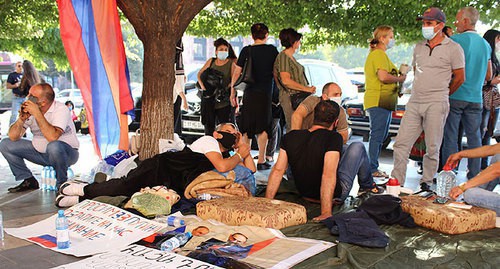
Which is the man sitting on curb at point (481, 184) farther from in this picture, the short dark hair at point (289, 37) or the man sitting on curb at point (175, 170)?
the short dark hair at point (289, 37)

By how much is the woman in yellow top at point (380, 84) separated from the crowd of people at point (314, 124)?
0.04ft

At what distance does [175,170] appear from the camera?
6137 millimetres

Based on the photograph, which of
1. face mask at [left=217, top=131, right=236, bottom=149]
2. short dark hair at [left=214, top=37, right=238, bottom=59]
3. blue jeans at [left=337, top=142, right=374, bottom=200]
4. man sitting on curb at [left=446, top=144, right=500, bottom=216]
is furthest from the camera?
short dark hair at [left=214, top=37, right=238, bottom=59]

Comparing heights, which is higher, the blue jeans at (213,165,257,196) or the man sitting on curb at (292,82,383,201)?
the man sitting on curb at (292,82,383,201)

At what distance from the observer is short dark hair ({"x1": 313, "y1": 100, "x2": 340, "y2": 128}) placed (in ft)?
17.8

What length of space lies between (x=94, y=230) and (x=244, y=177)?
180 cm

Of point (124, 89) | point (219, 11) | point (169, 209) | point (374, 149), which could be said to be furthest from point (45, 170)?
point (219, 11)

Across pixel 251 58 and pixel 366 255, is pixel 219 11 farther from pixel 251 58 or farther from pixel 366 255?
pixel 366 255

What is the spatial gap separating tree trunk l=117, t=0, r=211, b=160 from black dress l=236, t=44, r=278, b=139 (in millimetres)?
1185

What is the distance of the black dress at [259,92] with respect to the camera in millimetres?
8062

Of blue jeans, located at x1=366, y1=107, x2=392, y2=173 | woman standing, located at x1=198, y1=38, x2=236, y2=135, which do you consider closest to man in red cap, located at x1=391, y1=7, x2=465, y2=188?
blue jeans, located at x1=366, y1=107, x2=392, y2=173

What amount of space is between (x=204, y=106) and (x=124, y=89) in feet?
6.85

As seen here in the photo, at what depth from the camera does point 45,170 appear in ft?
23.1

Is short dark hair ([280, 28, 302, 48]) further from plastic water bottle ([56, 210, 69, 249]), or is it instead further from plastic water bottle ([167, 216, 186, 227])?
plastic water bottle ([56, 210, 69, 249])
